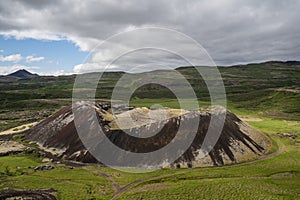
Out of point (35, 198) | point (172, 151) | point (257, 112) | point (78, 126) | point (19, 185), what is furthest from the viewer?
point (257, 112)

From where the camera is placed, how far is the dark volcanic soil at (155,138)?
53469mm

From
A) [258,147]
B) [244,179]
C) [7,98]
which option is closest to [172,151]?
[244,179]

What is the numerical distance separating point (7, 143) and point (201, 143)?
4480 cm

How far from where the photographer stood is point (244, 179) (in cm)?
4372

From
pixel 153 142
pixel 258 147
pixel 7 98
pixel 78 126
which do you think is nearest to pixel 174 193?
pixel 153 142

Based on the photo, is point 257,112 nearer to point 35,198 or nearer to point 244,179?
point 244,179

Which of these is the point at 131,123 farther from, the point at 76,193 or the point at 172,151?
the point at 76,193

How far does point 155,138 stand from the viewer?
56.3 meters

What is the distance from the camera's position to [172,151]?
53375 mm

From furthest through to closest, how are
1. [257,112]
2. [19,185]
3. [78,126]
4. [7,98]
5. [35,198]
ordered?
1. [7,98]
2. [257,112]
3. [78,126]
4. [19,185]
5. [35,198]

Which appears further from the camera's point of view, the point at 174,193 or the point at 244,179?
the point at 244,179

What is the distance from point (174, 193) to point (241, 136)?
2591 cm

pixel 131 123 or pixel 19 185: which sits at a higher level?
pixel 131 123

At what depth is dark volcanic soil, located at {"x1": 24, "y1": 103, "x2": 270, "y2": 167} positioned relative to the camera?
53.5 m
